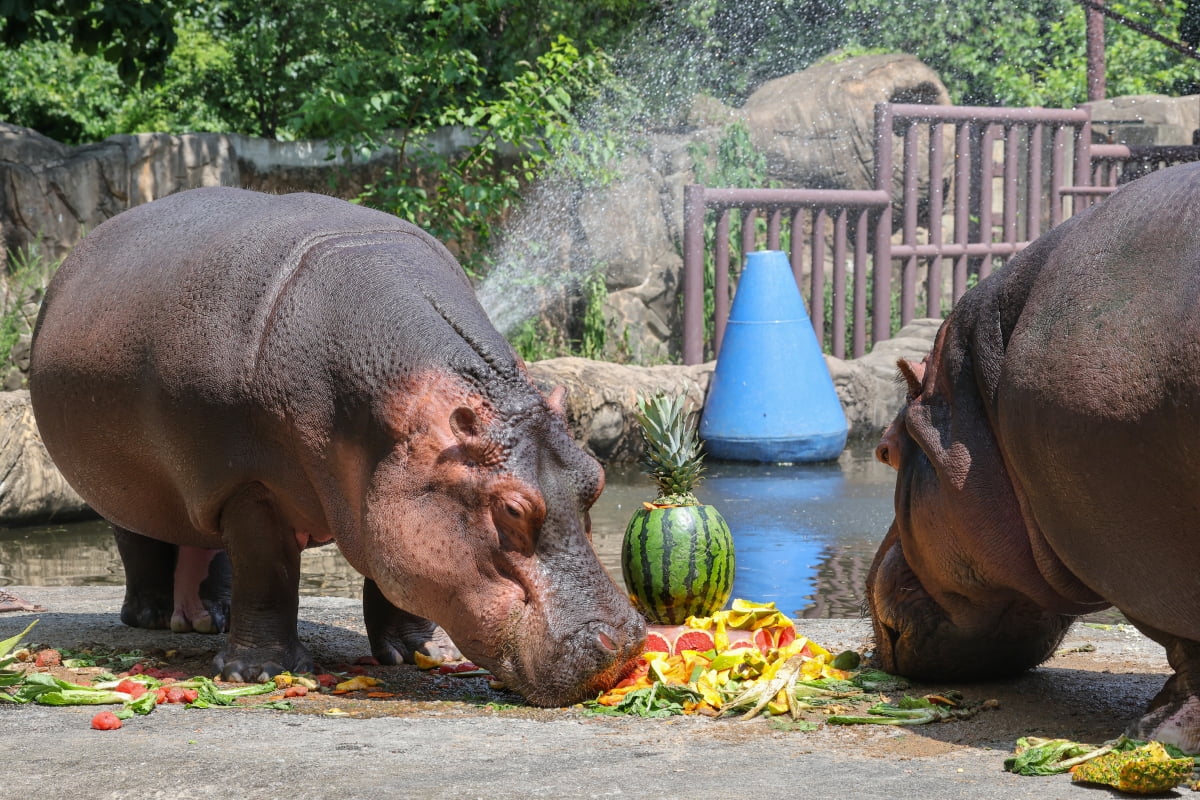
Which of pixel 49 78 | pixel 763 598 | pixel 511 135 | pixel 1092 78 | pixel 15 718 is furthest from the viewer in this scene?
pixel 1092 78

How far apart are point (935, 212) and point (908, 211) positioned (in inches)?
9.6

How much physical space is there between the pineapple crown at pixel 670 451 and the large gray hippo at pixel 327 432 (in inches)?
36.4

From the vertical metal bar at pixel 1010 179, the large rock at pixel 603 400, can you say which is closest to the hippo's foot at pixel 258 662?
the large rock at pixel 603 400

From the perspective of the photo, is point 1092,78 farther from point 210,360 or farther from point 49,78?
point 210,360

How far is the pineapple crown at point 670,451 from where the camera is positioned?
16.5 feet

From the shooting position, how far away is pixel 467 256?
13.4 m

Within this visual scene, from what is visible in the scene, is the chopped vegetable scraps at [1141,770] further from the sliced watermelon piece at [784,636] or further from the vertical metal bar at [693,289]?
the vertical metal bar at [693,289]

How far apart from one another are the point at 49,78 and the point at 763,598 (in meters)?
12.3

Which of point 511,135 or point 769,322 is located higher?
point 511,135

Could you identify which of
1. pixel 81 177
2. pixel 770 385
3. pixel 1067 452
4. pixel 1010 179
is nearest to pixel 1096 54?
pixel 1010 179

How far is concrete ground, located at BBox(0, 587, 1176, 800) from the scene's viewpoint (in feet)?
9.66

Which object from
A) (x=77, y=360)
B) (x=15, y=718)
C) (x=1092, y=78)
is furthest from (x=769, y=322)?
(x=1092, y=78)

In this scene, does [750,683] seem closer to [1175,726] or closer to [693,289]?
[1175,726]

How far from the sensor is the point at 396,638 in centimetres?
457
